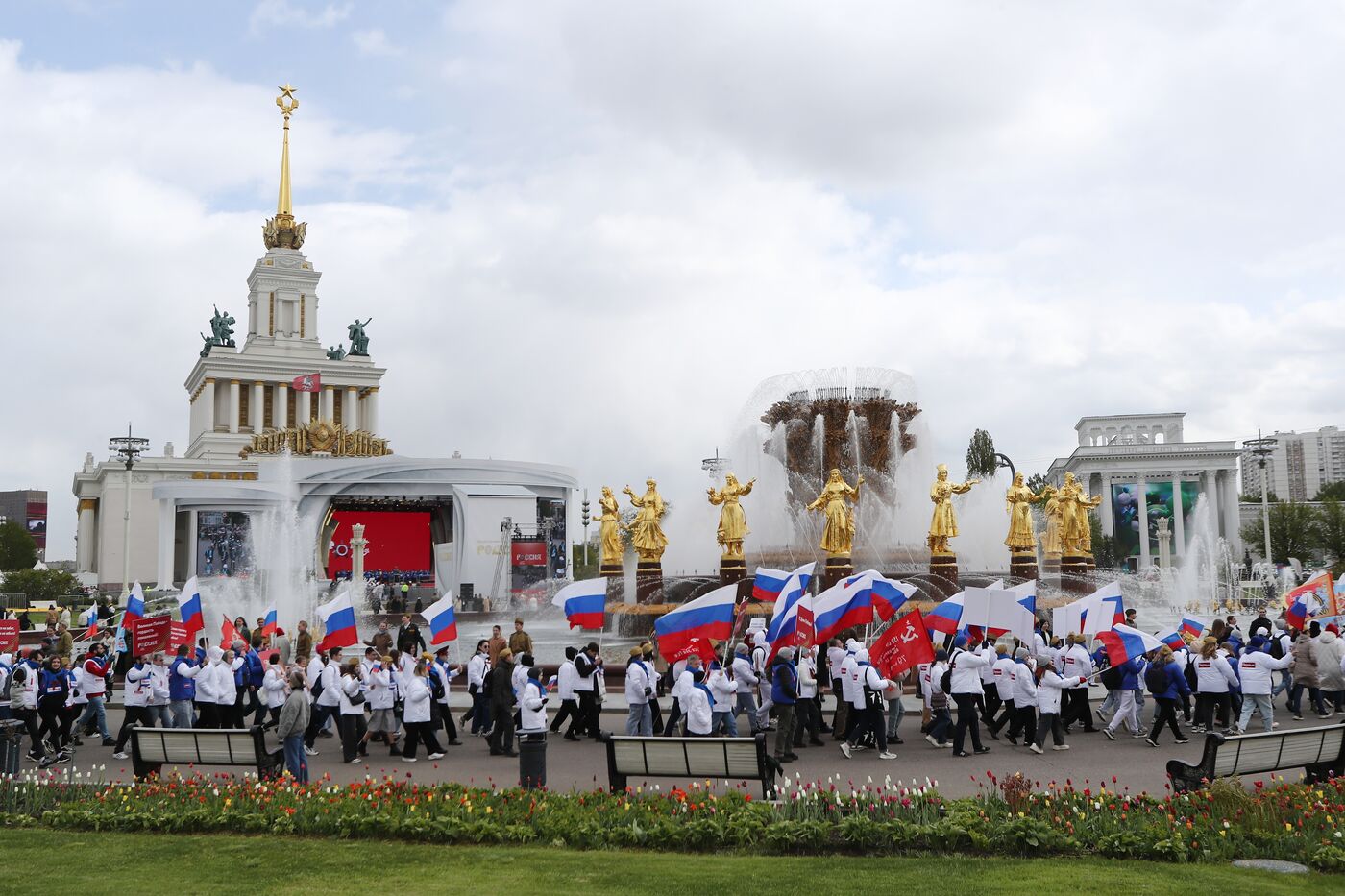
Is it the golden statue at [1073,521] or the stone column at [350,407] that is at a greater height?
the stone column at [350,407]

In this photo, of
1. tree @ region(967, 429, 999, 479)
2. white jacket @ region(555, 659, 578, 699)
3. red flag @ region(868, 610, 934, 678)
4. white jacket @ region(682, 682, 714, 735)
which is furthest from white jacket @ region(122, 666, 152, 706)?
tree @ region(967, 429, 999, 479)

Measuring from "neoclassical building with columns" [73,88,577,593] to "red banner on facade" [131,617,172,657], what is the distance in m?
34.9

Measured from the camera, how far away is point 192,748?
1140 cm

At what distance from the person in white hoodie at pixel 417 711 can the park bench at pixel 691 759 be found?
4.51 meters

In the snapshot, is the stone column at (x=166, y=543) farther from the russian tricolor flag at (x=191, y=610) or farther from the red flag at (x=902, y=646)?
the red flag at (x=902, y=646)

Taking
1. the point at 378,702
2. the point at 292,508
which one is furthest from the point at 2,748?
the point at 292,508

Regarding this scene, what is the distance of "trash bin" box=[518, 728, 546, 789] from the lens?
11031mm

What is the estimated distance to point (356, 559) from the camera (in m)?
46.1

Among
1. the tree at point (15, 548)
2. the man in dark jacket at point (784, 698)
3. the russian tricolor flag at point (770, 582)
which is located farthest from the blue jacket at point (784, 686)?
the tree at point (15, 548)

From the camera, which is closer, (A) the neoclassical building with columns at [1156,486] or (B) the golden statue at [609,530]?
(B) the golden statue at [609,530]

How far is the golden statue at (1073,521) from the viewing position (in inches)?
1214

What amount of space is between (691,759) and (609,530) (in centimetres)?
1798

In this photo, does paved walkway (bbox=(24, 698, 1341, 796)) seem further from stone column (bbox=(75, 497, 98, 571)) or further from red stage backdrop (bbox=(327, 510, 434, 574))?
stone column (bbox=(75, 497, 98, 571))

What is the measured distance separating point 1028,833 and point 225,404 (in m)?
78.3
